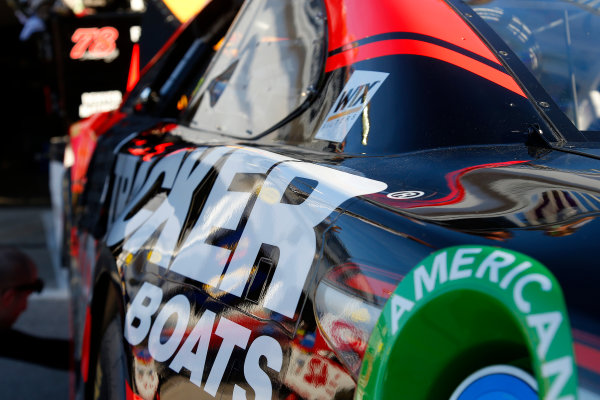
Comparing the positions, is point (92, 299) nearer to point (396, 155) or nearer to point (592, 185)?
point (396, 155)

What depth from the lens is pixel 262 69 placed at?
204 centimetres

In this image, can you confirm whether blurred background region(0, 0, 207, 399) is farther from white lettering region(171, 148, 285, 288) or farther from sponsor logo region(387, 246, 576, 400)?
sponsor logo region(387, 246, 576, 400)

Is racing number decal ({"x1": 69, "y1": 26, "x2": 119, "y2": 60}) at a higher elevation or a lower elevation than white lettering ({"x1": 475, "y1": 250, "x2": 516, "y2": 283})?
lower

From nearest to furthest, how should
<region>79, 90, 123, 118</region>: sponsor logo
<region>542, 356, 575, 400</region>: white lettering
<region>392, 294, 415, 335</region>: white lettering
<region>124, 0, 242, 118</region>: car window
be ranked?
<region>542, 356, 575, 400</region>: white lettering
<region>392, 294, 415, 335</region>: white lettering
<region>124, 0, 242, 118</region>: car window
<region>79, 90, 123, 118</region>: sponsor logo

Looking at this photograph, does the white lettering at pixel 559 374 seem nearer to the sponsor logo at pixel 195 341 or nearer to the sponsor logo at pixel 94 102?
the sponsor logo at pixel 195 341

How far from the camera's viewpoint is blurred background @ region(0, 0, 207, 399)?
12.4ft

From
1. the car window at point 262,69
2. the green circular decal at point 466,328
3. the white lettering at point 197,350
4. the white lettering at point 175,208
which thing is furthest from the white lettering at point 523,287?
the car window at point 262,69

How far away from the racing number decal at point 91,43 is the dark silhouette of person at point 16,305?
6792 mm

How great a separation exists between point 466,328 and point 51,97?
37.7 feet

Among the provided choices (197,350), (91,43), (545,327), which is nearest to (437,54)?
(197,350)

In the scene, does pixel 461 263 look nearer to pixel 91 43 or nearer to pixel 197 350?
pixel 197 350

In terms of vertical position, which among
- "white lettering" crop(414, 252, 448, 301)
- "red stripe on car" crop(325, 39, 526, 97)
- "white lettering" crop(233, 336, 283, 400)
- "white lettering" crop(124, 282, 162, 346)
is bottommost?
"white lettering" crop(124, 282, 162, 346)

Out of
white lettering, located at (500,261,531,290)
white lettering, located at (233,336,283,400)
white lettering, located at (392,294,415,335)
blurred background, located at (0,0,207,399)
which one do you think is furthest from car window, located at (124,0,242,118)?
white lettering, located at (500,261,531,290)

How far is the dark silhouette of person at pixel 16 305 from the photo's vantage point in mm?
3109
